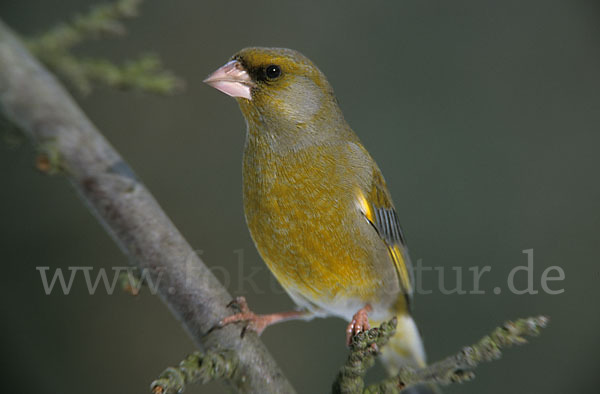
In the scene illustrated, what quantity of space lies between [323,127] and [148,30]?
2070 millimetres

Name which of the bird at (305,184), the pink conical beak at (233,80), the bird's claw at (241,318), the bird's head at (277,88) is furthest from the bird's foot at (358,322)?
the pink conical beak at (233,80)

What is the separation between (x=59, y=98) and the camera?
1564 mm

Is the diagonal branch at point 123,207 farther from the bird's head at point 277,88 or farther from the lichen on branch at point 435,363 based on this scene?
the bird's head at point 277,88

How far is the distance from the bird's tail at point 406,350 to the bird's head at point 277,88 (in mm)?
1137

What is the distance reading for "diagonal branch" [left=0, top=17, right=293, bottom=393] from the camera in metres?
Answer: 1.50

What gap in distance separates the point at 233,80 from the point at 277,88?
168 mm

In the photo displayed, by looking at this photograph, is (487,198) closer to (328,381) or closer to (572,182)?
(572,182)

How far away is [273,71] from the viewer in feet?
6.48

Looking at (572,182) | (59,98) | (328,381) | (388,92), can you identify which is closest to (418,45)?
(388,92)

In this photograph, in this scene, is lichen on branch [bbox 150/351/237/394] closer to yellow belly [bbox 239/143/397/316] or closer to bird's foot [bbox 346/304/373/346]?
yellow belly [bbox 239/143/397/316]

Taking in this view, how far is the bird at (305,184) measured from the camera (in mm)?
1960

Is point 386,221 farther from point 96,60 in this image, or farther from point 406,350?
point 96,60

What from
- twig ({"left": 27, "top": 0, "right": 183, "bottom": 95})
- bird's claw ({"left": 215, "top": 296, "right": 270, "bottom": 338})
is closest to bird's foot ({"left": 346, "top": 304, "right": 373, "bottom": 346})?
bird's claw ({"left": 215, "top": 296, "right": 270, "bottom": 338})

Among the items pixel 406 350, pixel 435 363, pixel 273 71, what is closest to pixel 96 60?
pixel 273 71
